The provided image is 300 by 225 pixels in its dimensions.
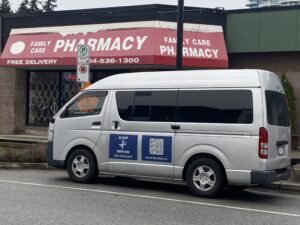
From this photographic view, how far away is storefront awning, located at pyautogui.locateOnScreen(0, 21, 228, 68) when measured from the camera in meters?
16.7

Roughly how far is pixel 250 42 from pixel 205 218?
10975 mm

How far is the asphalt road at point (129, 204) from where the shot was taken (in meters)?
7.18

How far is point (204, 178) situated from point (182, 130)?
37.1 inches

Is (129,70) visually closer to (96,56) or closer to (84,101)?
(96,56)

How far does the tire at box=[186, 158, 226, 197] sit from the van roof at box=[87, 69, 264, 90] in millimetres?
1387

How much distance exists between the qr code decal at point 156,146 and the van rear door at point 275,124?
1.91 meters

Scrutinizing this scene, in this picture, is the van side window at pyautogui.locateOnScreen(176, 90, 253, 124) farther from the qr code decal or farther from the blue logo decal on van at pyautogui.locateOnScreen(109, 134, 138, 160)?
the blue logo decal on van at pyautogui.locateOnScreen(109, 134, 138, 160)

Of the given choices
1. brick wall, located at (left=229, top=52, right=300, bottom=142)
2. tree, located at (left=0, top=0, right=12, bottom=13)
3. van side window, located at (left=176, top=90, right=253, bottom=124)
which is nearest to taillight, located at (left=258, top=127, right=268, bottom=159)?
van side window, located at (left=176, top=90, right=253, bottom=124)

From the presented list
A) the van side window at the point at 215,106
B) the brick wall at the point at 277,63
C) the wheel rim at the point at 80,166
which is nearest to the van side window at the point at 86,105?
the wheel rim at the point at 80,166

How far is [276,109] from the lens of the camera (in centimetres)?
930

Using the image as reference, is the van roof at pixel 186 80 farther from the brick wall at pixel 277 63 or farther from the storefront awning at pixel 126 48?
the brick wall at pixel 277 63

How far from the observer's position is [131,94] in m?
10.1

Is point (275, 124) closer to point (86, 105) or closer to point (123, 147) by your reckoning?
point (123, 147)

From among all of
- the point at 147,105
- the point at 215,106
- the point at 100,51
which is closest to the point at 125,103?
the point at 147,105
